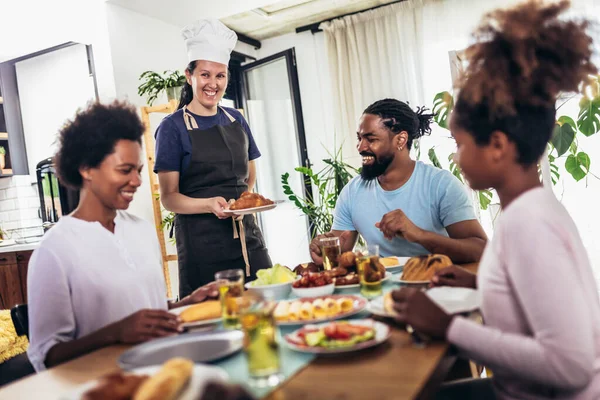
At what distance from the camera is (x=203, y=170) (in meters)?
2.81

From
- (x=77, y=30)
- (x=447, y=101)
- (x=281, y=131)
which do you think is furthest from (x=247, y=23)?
(x=447, y=101)

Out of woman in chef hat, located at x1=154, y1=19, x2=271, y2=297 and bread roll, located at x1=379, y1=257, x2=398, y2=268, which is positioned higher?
woman in chef hat, located at x1=154, y1=19, x2=271, y2=297

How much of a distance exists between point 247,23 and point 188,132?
3.46 metres

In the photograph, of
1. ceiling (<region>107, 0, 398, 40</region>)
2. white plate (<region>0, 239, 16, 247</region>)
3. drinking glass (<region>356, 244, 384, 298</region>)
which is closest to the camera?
drinking glass (<region>356, 244, 384, 298</region>)

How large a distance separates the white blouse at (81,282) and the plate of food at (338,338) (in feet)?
1.96

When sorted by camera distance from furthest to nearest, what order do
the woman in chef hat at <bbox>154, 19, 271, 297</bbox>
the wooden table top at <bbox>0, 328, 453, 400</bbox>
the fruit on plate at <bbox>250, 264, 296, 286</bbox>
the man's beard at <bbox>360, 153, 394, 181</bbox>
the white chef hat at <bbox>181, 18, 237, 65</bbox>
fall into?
the white chef hat at <bbox>181, 18, 237, 65</bbox> → the woman in chef hat at <bbox>154, 19, 271, 297</bbox> → the man's beard at <bbox>360, 153, 394, 181</bbox> → the fruit on plate at <bbox>250, 264, 296, 286</bbox> → the wooden table top at <bbox>0, 328, 453, 400</bbox>

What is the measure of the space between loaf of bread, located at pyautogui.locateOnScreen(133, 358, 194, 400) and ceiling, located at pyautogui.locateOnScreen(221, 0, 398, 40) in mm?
4903

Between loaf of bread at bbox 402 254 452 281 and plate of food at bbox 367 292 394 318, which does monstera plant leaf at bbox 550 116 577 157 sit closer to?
loaf of bread at bbox 402 254 452 281

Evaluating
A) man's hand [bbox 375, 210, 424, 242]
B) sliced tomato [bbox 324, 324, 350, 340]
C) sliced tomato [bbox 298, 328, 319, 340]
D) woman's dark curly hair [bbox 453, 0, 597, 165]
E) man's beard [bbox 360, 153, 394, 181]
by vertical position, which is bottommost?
sliced tomato [bbox 298, 328, 319, 340]

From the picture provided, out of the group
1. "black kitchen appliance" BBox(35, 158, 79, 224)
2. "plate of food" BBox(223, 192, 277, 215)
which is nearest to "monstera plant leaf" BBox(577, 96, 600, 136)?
"plate of food" BBox(223, 192, 277, 215)

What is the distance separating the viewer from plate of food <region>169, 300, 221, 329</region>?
1.54 meters

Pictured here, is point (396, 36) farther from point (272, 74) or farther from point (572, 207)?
point (572, 207)

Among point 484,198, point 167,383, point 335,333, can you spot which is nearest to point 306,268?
point 335,333

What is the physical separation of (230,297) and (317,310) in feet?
0.79
